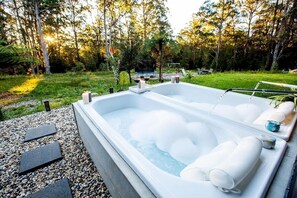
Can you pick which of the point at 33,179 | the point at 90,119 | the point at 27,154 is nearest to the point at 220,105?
the point at 90,119

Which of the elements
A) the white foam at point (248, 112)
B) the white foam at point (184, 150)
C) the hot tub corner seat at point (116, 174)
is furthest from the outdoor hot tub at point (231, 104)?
the hot tub corner seat at point (116, 174)

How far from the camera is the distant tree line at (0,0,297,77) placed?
7617mm

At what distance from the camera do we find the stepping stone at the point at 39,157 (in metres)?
1.60

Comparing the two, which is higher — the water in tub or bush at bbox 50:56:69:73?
bush at bbox 50:56:69:73

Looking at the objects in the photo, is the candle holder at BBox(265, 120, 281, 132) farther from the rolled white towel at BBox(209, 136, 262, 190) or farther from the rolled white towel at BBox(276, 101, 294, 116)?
the rolled white towel at BBox(209, 136, 262, 190)

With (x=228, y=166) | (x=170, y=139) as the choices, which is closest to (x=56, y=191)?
(x=170, y=139)

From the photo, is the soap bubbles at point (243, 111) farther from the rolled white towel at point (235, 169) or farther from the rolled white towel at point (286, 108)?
the rolled white towel at point (235, 169)

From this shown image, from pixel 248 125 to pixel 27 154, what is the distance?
2.37 meters

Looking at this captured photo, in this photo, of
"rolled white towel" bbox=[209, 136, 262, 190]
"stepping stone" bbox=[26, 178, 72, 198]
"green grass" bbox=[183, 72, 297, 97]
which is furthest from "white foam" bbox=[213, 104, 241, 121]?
"stepping stone" bbox=[26, 178, 72, 198]

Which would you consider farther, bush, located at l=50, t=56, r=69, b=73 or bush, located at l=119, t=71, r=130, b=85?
bush, located at l=50, t=56, r=69, b=73

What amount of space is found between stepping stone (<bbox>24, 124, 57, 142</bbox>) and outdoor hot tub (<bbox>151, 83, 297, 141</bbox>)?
1.69 metres

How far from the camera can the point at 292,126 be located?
1.35m

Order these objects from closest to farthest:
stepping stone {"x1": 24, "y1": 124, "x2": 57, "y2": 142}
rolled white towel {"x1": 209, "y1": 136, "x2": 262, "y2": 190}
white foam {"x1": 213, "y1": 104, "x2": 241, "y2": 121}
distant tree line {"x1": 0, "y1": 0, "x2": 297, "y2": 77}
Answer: rolled white towel {"x1": 209, "y1": 136, "x2": 262, "y2": 190}, white foam {"x1": 213, "y1": 104, "x2": 241, "y2": 121}, stepping stone {"x1": 24, "y1": 124, "x2": 57, "y2": 142}, distant tree line {"x1": 0, "y1": 0, "x2": 297, "y2": 77}

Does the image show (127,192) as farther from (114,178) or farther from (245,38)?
(245,38)
